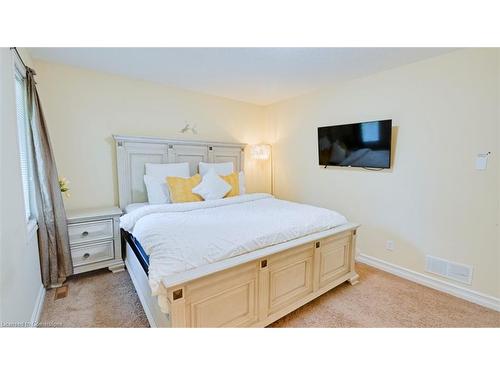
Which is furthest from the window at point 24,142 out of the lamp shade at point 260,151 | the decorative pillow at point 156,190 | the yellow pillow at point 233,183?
the lamp shade at point 260,151

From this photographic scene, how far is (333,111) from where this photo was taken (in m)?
3.17

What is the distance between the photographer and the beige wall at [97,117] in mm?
2537

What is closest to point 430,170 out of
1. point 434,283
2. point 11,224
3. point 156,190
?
point 434,283

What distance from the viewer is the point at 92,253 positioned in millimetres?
2471

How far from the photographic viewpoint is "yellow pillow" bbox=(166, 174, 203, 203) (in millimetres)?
2705

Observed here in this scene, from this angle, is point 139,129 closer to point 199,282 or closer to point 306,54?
point 306,54

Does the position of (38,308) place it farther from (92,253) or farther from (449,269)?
(449,269)

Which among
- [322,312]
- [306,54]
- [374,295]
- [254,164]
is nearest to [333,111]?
[306,54]

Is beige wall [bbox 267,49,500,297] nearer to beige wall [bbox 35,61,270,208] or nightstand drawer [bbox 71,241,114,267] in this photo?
beige wall [bbox 35,61,270,208]

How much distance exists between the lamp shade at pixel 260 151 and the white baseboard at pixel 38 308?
3.20 metres

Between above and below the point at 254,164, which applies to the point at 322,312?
below

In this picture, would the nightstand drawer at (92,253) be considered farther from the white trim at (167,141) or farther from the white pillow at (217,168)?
the white pillow at (217,168)
